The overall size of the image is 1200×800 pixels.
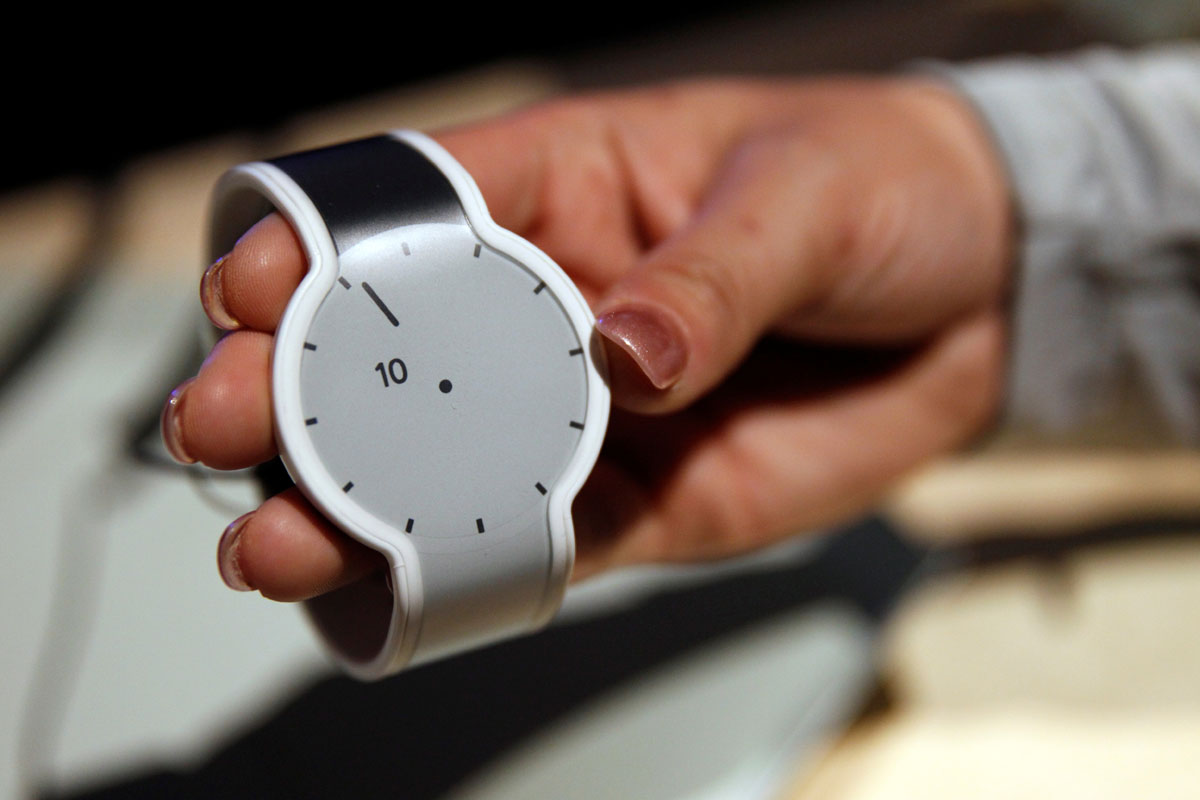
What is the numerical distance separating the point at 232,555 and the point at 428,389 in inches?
3.2

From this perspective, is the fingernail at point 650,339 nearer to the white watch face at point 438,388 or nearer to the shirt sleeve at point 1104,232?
the white watch face at point 438,388

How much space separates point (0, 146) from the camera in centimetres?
75

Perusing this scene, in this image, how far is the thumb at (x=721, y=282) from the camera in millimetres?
293

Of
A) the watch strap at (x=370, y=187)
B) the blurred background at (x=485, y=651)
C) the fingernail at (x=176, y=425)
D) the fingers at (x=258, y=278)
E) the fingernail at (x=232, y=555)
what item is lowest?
the blurred background at (x=485, y=651)

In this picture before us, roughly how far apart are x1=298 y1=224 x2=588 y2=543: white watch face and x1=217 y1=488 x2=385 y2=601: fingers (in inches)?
0.8

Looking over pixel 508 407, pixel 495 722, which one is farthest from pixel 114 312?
pixel 508 407

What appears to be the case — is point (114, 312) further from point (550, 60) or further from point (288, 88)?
point (550, 60)

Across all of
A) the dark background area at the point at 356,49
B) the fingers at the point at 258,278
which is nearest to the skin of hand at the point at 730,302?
the fingers at the point at 258,278

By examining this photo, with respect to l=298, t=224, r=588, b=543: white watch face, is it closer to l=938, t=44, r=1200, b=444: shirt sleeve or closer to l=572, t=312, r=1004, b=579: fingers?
l=572, t=312, r=1004, b=579: fingers

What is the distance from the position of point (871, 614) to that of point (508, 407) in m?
0.34

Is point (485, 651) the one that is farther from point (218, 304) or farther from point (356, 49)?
point (356, 49)

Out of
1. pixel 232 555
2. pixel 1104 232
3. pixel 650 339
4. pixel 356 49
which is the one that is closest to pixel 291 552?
pixel 232 555

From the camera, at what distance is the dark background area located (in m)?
0.70

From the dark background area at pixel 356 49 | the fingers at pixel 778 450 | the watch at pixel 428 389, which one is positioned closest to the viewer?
the watch at pixel 428 389
